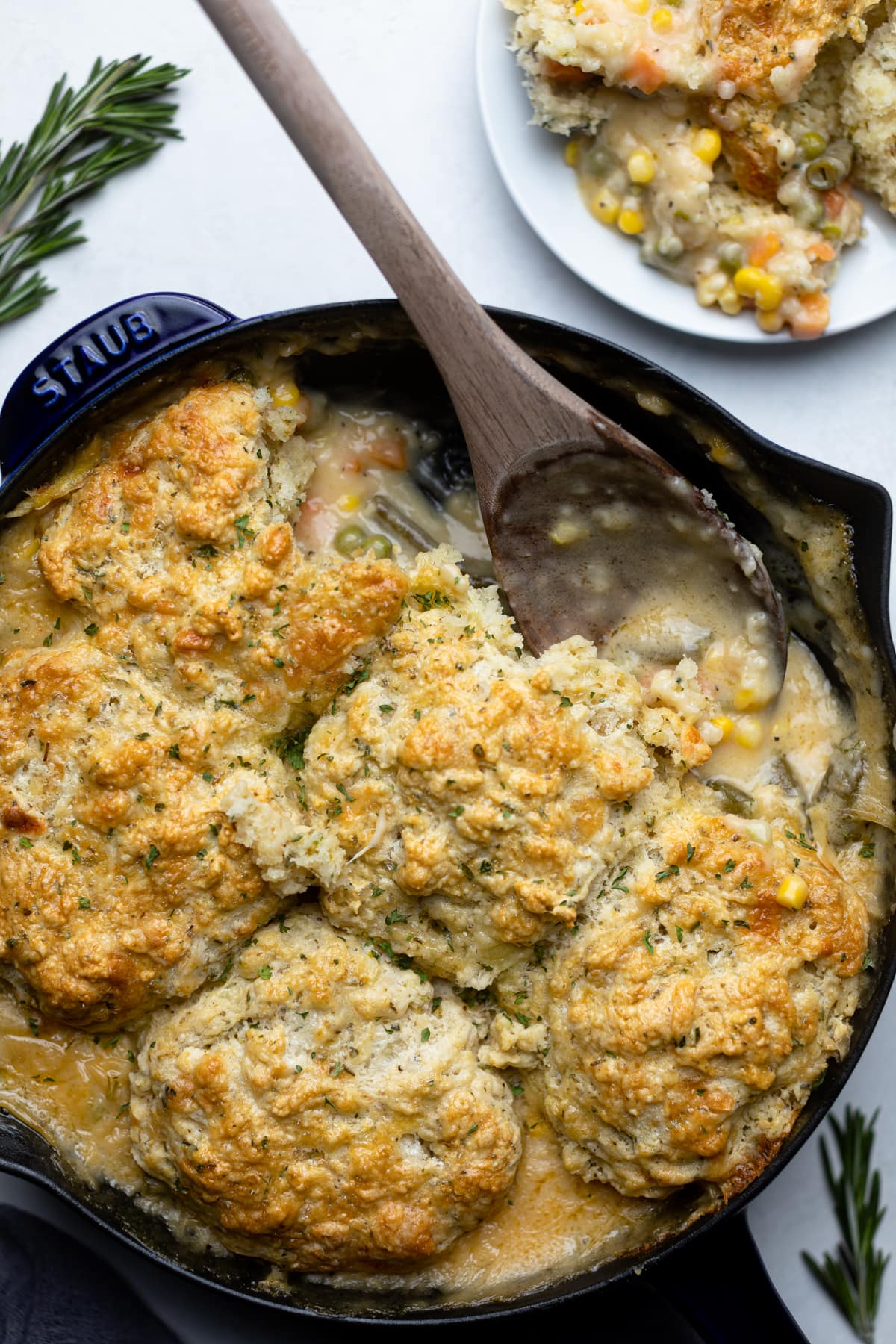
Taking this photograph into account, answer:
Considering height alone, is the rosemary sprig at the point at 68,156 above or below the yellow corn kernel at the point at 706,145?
above

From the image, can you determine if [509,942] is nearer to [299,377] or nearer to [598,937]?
[598,937]

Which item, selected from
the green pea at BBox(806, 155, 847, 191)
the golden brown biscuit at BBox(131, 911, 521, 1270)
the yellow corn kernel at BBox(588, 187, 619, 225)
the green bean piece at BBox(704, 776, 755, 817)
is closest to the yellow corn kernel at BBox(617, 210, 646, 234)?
the yellow corn kernel at BBox(588, 187, 619, 225)

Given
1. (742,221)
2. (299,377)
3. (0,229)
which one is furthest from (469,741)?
(0,229)

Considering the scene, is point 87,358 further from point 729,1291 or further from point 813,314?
point 729,1291

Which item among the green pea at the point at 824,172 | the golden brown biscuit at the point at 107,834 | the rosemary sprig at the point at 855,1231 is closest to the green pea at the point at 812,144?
the green pea at the point at 824,172

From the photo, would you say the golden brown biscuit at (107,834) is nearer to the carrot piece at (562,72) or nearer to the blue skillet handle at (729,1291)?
the blue skillet handle at (729,1291)

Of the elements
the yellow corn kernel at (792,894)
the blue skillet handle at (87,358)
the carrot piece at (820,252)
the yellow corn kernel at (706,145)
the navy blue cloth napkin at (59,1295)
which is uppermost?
the blue skillet handle at (87,358)
